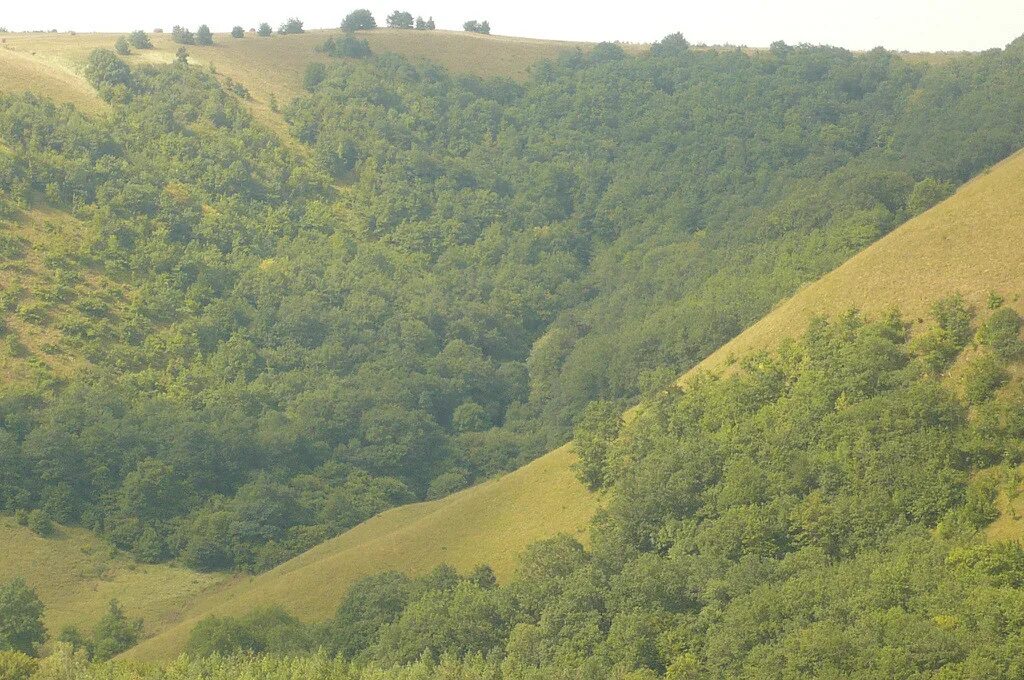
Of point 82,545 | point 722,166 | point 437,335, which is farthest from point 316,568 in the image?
point 722,166

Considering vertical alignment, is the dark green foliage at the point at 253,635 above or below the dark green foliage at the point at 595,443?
below

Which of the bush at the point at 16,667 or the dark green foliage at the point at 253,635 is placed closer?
the bush at the point at 16,667

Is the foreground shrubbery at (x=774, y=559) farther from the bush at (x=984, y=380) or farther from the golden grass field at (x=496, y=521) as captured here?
the golden grass field at (x=496, y=521)

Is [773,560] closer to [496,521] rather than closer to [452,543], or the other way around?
[496,521]

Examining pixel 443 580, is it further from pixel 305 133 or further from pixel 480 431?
pixel 305 133

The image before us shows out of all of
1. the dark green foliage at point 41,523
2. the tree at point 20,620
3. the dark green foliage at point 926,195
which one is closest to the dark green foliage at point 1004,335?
the dark green foliage at point 926,195

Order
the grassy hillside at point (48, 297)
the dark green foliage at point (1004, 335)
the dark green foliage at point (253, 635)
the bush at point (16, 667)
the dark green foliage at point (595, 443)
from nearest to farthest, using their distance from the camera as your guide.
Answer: the bush at point (16, 667) < the dark green foliage at point (1004, 335) < the dark green foliage at point (253, 635) < the dark green foliage at point (595, 443) < the grassy hillside at point (48, 297)

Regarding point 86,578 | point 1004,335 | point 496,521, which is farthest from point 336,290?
point 1004,335
